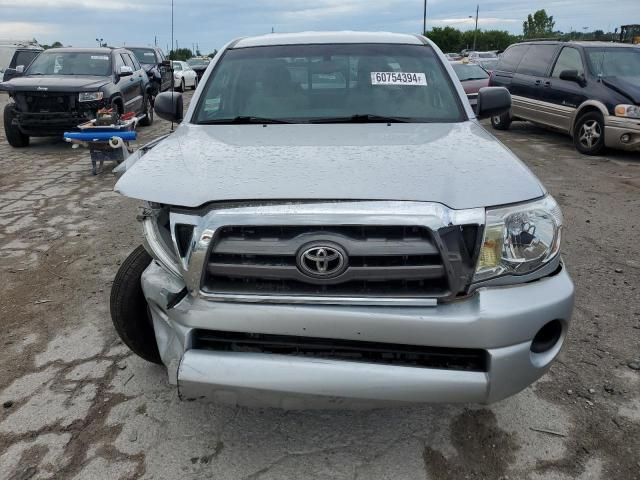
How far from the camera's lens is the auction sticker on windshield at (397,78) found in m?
3.38

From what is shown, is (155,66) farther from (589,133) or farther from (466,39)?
(466,39)

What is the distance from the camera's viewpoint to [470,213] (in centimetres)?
202

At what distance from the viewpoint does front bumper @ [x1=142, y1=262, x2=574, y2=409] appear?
1963 millimetres

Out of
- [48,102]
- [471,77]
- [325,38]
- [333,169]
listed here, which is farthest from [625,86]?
[48,102]

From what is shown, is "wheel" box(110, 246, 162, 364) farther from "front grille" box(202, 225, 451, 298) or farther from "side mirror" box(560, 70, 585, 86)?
"side mirror" box(560, 70, 585, 86)

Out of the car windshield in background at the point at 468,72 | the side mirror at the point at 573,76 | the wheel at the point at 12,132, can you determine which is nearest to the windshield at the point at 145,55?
the wheel at the point at 12,132

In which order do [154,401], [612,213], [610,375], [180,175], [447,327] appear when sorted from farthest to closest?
[612,213], [610,375], [154,401], [180,175], [447,327]

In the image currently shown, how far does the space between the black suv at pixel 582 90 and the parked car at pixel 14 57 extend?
10258mm

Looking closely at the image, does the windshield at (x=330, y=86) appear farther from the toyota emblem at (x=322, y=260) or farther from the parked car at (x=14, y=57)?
the parked car at (x=14, y=57)

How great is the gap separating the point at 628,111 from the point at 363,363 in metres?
8.16

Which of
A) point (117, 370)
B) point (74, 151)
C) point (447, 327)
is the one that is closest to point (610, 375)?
point (447, 327)

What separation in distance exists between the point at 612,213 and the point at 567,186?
1.27 m

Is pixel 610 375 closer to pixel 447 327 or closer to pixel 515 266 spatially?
pixel 515 266

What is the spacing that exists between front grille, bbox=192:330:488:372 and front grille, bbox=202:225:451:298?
0.60 ft
